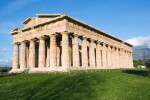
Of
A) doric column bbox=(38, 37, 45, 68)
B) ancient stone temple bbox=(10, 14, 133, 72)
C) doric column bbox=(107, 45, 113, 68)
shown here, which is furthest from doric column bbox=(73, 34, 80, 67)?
doric column bbox=(107, 45, 113, 68)

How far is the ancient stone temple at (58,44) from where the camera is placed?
48250mm

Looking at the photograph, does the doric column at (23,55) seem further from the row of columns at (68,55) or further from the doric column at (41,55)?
the doric column at (41,55)

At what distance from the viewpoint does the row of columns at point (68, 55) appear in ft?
158

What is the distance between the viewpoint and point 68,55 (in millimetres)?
46875

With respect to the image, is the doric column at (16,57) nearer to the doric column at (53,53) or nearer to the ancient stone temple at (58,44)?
the ancient stone temple at (58,44)

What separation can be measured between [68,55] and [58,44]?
13651mm

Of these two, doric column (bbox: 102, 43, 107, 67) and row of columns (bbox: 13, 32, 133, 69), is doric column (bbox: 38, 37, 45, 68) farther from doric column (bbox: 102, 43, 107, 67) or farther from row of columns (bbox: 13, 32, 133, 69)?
doric column (bbox: 102, 43, 107, 67)

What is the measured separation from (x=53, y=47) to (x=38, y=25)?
30.3 feet

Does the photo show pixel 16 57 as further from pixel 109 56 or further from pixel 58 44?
pixel 109 56

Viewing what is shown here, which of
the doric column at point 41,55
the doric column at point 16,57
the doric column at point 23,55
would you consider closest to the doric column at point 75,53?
the doric column at point 41,55

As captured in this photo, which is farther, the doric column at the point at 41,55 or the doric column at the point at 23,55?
the doric column at the point at 23,55

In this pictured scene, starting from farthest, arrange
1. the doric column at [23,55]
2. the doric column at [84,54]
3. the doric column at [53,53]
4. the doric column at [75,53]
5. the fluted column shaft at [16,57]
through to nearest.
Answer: the fluted column shaft at [16,57], the doric column at [23,55], the doric column at [84,54], the doric column at [53,53], the doric column at [75,53]

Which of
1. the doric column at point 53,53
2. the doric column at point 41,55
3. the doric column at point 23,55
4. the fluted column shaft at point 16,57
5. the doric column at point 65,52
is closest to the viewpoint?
the doric column at point 65,52

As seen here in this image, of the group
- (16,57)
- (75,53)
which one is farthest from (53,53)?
(16,57)
